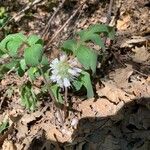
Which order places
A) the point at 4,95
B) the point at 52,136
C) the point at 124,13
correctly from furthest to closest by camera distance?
the point at 124,13
the point at 4,95
the point at 52,136

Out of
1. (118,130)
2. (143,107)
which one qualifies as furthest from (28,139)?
(143,107)

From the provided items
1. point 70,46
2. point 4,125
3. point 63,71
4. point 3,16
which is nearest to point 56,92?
point 63,71

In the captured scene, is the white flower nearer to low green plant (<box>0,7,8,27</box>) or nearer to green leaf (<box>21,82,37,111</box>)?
green leaf (<box>21,82,37,111</box>)

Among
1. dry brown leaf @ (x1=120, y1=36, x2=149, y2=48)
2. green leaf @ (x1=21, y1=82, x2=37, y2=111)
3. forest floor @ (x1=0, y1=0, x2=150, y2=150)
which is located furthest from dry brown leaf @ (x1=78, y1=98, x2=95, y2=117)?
dry brown leaf @ (x1=120, y1=36, x2=149, y2=48)

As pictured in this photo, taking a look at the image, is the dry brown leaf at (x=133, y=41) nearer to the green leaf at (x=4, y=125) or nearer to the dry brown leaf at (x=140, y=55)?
the dry brown leaf at (x=140, y=55)

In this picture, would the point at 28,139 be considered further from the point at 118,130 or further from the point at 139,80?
the point at 139,80

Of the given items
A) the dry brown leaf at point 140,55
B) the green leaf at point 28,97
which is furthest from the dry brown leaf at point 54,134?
the dry brown leaf at point 140,55

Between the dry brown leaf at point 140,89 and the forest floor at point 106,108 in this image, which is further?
the dry brown leaf at point 140,89
